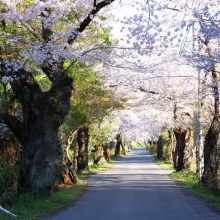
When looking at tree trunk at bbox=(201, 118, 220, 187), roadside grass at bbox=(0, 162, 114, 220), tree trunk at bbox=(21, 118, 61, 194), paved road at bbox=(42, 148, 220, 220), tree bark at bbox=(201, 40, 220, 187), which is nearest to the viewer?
roadside grass at bbox=(0, 162, 114, 220)

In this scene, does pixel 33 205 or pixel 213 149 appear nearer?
pixel 33 205

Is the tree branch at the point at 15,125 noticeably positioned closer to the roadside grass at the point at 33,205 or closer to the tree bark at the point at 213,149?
the roadside grass at the point at 33,205

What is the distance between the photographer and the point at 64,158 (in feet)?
69.7

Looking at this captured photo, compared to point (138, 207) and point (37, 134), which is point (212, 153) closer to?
point (138, 207)

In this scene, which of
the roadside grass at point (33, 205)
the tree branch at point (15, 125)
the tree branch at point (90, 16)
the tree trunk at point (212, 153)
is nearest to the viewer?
the roadside grass at point (33, 205)

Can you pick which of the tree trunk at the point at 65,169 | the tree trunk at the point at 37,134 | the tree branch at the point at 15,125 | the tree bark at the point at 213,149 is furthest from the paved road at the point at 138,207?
the tree branch at the point at 15,125

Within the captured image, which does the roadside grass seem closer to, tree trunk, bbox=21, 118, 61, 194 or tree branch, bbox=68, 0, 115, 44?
tree trunk, bbox=21, 118, 61, 194

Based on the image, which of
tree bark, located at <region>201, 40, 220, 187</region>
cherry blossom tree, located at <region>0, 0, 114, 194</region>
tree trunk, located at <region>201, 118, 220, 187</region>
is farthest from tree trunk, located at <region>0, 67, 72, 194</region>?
tree trunk, located at <region>201, 118, 220, 187</region>

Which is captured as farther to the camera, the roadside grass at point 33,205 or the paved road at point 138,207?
the paved road at point 138,207

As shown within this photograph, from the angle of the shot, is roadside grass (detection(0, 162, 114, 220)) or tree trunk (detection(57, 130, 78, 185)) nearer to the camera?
roadside grass (detection(0, 162, 114, 220))

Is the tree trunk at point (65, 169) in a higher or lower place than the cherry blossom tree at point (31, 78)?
lower

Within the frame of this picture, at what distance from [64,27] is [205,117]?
719 inches

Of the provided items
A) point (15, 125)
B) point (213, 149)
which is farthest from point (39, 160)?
point (213, 149)

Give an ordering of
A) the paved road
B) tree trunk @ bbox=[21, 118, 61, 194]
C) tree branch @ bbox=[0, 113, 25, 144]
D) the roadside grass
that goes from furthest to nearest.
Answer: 1. tree branch @ bbox=[0, 113, 25, 144]
2. tree trunk @ bbox=[21, 118, 61, 194]
3. the paved road
4. the roadside grass
